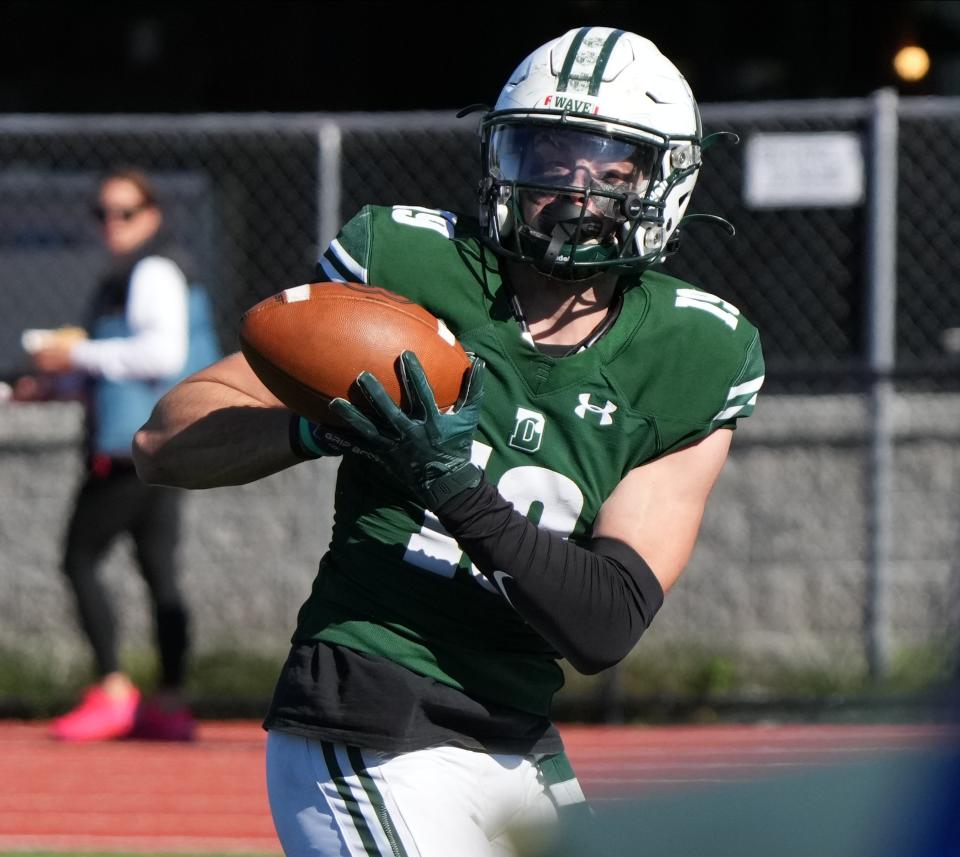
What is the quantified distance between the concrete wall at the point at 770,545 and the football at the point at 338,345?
15.2 feet

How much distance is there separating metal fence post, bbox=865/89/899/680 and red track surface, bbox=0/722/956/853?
26.9 inches

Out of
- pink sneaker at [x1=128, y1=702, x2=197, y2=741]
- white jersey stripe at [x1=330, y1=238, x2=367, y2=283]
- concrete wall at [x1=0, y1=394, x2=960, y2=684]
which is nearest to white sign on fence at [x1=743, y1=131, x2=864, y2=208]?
concrete wall at [x1=0, y1=394, x2=960, y2=684]

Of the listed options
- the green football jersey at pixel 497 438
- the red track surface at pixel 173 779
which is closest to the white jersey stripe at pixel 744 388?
the green football jersey at pixel 497 438

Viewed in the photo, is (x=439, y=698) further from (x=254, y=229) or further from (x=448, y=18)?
(x=448, y=18)

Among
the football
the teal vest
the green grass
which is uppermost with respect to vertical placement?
the football

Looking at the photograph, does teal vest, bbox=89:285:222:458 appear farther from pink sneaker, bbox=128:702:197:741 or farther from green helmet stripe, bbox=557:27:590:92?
green helmet stripe, bbox=557:27:590:92

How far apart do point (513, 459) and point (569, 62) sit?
67 centimetres

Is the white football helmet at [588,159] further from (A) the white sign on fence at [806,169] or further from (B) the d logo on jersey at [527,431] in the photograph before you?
(A) the white sign on fence at [806,169]

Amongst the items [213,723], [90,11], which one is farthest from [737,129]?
[90,11]

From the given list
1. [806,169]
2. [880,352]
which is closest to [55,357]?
[806,169]

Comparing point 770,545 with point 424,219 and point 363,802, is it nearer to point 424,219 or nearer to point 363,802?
point 424,219

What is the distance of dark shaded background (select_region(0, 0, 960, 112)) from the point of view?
31.7 feet

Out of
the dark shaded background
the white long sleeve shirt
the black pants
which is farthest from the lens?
the dark shaded background

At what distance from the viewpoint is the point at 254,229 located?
28.8ft
